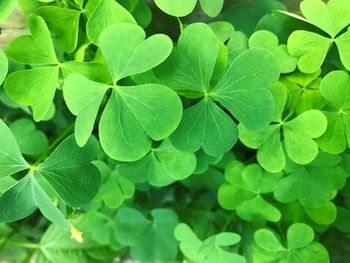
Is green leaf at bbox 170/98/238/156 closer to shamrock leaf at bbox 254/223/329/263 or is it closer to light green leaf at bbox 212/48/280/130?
light green leaf at bbox 212/48/280/130

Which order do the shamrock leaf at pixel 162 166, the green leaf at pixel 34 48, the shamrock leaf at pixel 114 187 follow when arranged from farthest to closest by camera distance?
1. the shamrock leaf at pixel 114 187
2. the shamrock leaf at pixel 162 166
3. the green leaf at pixel 34 48

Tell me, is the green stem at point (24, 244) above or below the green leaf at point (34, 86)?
below

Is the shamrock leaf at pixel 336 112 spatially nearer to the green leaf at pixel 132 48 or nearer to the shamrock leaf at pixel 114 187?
the green leaf at pixel 132 48

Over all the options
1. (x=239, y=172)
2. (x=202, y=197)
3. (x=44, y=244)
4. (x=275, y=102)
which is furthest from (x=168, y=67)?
(x=44, y=244)

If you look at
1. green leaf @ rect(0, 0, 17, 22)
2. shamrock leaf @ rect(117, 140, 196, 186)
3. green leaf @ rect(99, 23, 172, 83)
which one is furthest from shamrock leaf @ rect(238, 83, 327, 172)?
green leaf @ rect(0, 0, 17, 22)

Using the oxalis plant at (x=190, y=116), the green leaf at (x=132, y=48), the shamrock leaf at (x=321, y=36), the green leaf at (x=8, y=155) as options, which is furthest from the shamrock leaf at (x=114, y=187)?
the shamrock leaf at (x=321, y=36)
